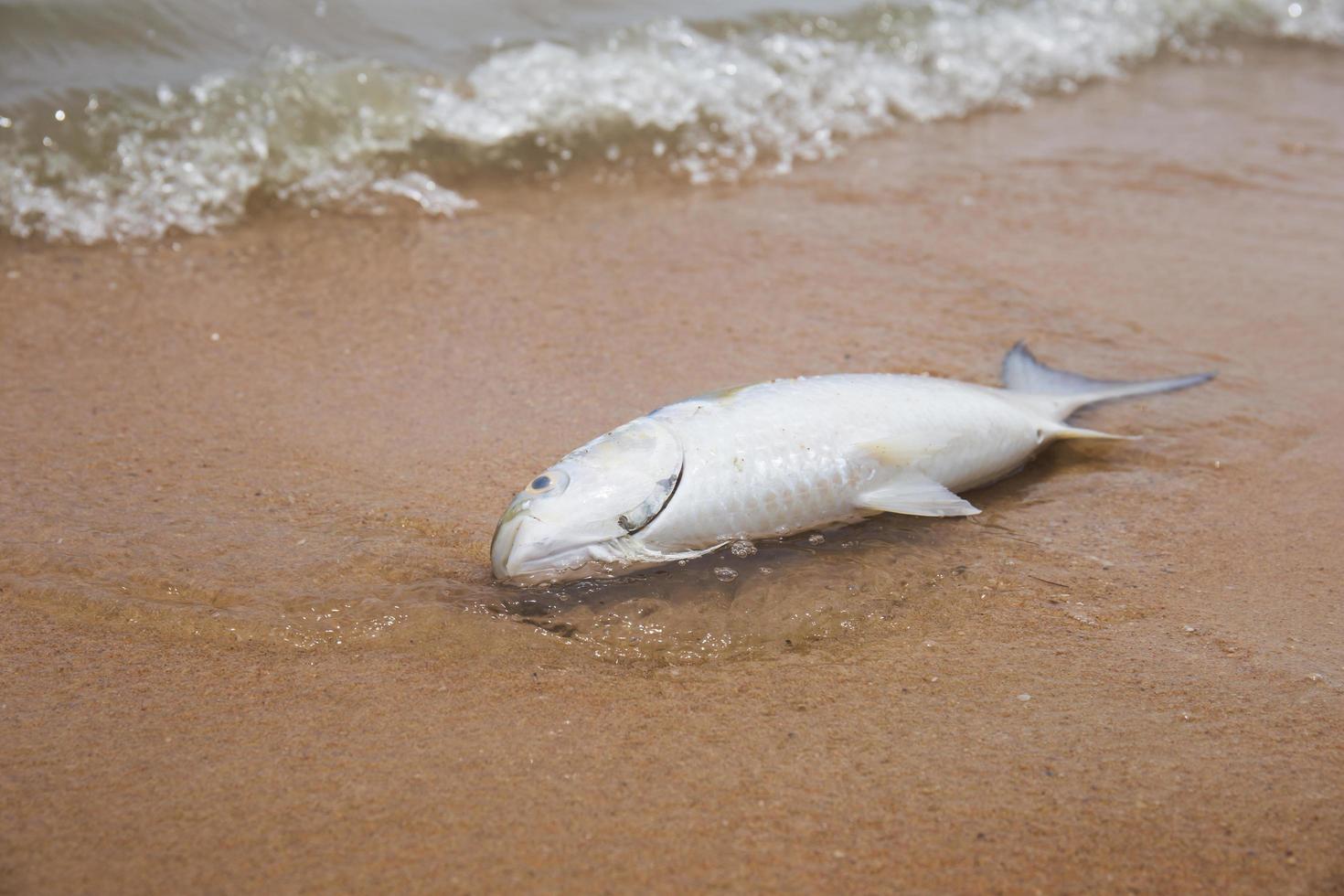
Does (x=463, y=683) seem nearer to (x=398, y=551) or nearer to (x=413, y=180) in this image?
(x=398, y=551)

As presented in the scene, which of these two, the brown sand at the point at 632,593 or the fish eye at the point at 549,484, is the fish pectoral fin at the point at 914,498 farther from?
the fish eye at the point at 549,484

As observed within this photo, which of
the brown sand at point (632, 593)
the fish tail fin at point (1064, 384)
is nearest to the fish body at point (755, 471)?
the brown sand at point (632, 593)

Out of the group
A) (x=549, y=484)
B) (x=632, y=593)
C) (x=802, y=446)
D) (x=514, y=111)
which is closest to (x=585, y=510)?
(x=549, y=484)

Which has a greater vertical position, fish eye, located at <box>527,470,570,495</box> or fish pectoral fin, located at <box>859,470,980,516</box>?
fish eye, located at <box>527,470,570,495</box>

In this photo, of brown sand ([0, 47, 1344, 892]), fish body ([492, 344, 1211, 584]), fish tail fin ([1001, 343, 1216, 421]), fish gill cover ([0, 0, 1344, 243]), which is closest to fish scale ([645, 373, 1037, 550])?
fish body ([492, 344, 1211, 584])

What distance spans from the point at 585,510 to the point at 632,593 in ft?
1.01

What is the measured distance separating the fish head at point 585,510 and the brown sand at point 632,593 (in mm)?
171

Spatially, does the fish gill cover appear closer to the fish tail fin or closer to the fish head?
the fish tail fin

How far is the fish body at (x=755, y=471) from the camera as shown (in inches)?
117

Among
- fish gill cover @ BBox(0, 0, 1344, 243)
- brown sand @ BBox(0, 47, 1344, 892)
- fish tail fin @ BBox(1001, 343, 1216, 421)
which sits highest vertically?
fish gill cover @ BBox(0, 0, 1344, 243)

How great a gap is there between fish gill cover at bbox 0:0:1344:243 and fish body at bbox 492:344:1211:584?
9.74 ft

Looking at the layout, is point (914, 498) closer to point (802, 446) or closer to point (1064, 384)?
point (802, 446)

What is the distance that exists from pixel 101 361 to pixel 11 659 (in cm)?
178

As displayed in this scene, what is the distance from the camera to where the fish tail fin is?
4.00 m
